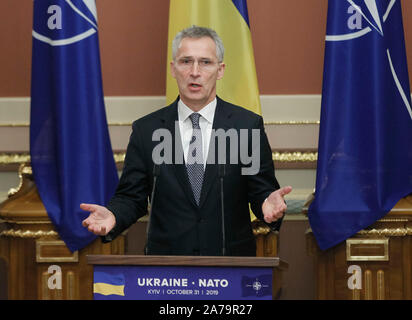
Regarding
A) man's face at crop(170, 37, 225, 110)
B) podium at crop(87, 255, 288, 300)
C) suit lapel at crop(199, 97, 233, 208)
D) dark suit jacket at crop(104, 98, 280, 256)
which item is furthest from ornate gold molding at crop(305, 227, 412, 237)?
podium at crop(87, 255, 288, 300)

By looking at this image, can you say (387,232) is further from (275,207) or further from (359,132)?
(275,207)

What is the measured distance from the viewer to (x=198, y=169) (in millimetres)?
2191

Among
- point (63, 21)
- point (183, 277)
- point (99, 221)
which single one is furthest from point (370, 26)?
point (183, 277)

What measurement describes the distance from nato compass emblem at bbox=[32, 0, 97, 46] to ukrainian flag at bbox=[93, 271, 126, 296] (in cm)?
188

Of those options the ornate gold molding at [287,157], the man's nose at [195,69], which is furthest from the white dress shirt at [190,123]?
the ornate gold molding at [287,157]

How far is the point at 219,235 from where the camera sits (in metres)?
2.18

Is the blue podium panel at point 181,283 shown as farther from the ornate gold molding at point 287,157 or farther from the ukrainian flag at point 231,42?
the ornate gold molding at point 287,157

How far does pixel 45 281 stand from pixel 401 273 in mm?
1792

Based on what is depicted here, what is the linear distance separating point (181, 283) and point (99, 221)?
406 mm

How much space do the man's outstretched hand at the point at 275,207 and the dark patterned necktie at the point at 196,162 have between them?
0.31m

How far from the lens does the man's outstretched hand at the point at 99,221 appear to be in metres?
1.92

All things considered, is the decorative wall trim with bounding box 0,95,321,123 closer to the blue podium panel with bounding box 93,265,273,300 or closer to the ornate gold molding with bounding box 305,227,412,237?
the ornate gold molding with bounding box 305,227,412,237
